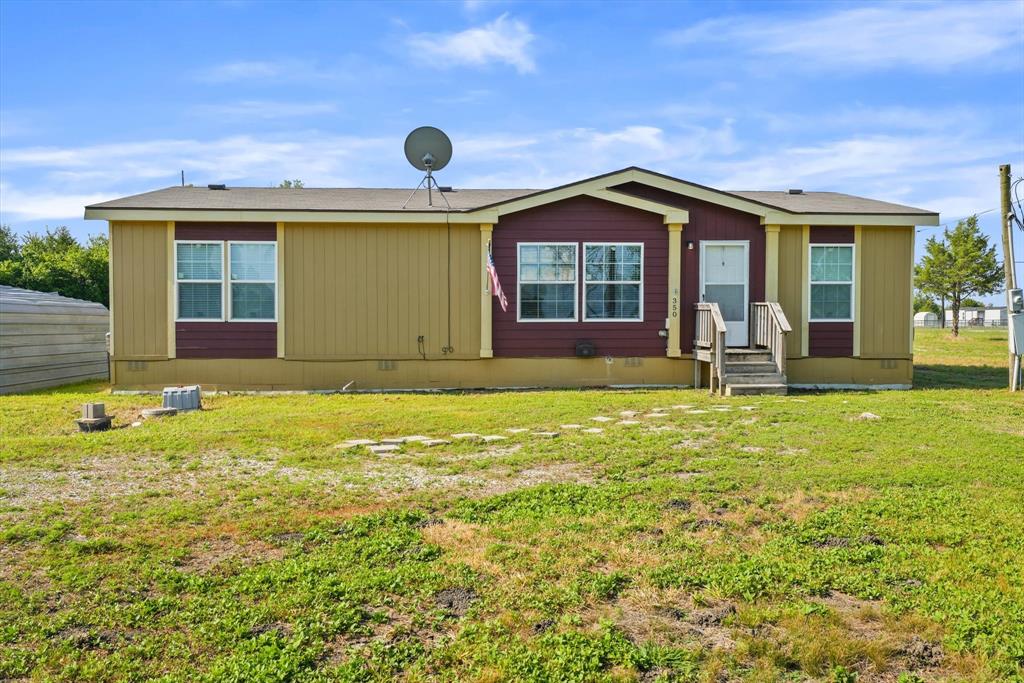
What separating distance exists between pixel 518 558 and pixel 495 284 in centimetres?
838

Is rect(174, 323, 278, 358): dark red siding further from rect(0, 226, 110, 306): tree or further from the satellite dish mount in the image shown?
rect(0, 226, 110, 306): tree

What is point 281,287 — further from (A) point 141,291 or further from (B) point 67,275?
(B) point 67,275

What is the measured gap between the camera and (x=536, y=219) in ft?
40.5

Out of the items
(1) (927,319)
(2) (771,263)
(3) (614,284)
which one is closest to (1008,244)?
(2) (771,263)

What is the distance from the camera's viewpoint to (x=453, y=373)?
40.9ft

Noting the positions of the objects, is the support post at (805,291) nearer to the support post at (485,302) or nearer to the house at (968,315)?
the support post at (485,302)

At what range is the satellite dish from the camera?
46.0 ft

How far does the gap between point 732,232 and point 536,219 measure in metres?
3.34

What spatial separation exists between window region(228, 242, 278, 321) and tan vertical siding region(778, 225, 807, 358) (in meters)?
8.54

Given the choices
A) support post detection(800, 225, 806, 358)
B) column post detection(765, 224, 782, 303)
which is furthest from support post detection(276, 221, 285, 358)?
support post detection(800, 225, 806, 358)

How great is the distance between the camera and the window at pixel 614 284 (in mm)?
12445

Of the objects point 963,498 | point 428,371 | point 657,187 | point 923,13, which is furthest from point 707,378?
point 963,498

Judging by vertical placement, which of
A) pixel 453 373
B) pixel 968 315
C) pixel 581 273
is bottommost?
pixel 453 373

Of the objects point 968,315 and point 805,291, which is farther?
point 968,315
